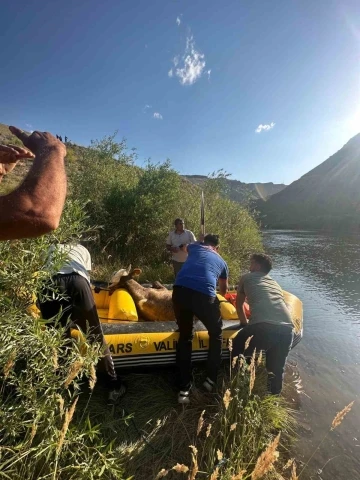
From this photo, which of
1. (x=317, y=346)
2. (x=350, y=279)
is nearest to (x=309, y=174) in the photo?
(x=350, y=279)

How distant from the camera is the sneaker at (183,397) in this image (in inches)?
143

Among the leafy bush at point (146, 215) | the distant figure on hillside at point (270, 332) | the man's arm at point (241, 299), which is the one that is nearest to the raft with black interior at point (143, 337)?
the man's arm at point (241, 299)

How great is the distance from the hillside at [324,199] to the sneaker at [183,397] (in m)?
47.7

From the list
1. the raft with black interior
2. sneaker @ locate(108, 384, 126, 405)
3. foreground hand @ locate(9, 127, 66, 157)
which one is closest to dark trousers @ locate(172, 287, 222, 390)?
the raft with black interior

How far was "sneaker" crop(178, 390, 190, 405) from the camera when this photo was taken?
3.63 meters

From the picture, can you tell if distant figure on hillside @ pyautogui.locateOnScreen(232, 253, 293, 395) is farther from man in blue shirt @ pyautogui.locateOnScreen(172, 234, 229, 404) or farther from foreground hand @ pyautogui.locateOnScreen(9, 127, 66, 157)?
foreground hand @ pyautogui.locateOnScreen(9, 127, 66, 157)

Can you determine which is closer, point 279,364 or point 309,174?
point 279,364

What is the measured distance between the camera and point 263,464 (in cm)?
140

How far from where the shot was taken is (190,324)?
12.6 feet

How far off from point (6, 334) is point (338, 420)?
2285mm

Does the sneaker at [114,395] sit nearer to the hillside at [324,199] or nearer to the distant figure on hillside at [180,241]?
the distant figure on hillside at [180,241]

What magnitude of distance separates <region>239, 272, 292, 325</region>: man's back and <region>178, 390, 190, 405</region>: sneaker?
131 centimetres

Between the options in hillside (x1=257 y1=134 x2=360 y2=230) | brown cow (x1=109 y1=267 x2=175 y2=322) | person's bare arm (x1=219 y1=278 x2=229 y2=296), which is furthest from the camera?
hillside (x1=257 y1=134 x2=360 y2=230)

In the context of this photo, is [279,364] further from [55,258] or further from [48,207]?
[48,207]
